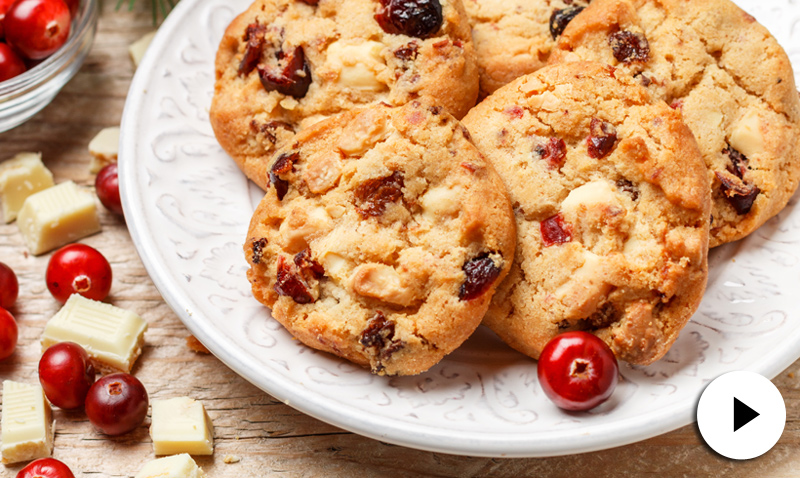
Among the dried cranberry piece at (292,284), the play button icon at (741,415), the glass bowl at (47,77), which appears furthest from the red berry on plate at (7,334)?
the play button icon at (741,415)

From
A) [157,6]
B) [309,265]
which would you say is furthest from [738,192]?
[157,6]

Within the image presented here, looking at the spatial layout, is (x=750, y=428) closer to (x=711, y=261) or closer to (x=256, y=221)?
(x=711, y=261)

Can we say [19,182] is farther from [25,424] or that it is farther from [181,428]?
[181,428]

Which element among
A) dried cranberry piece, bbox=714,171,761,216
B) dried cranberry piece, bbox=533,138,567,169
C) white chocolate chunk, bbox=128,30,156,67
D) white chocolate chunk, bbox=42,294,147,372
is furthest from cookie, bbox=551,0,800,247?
white chocolate chunk, bbox=128,30,156,67

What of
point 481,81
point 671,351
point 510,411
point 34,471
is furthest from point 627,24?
point 34,471

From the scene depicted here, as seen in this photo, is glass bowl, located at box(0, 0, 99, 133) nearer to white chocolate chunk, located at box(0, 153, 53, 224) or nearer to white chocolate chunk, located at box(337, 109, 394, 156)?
white chocolate chunk, located at box(0, 153, 53, 224)

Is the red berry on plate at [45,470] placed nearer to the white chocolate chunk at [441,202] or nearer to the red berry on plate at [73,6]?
the white chocolate chunk at [441,202]

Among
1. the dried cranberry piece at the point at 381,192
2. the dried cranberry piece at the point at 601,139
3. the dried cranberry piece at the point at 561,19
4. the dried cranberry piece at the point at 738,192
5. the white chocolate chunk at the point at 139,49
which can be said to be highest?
the dried cranberry piece at the point at 561,19
